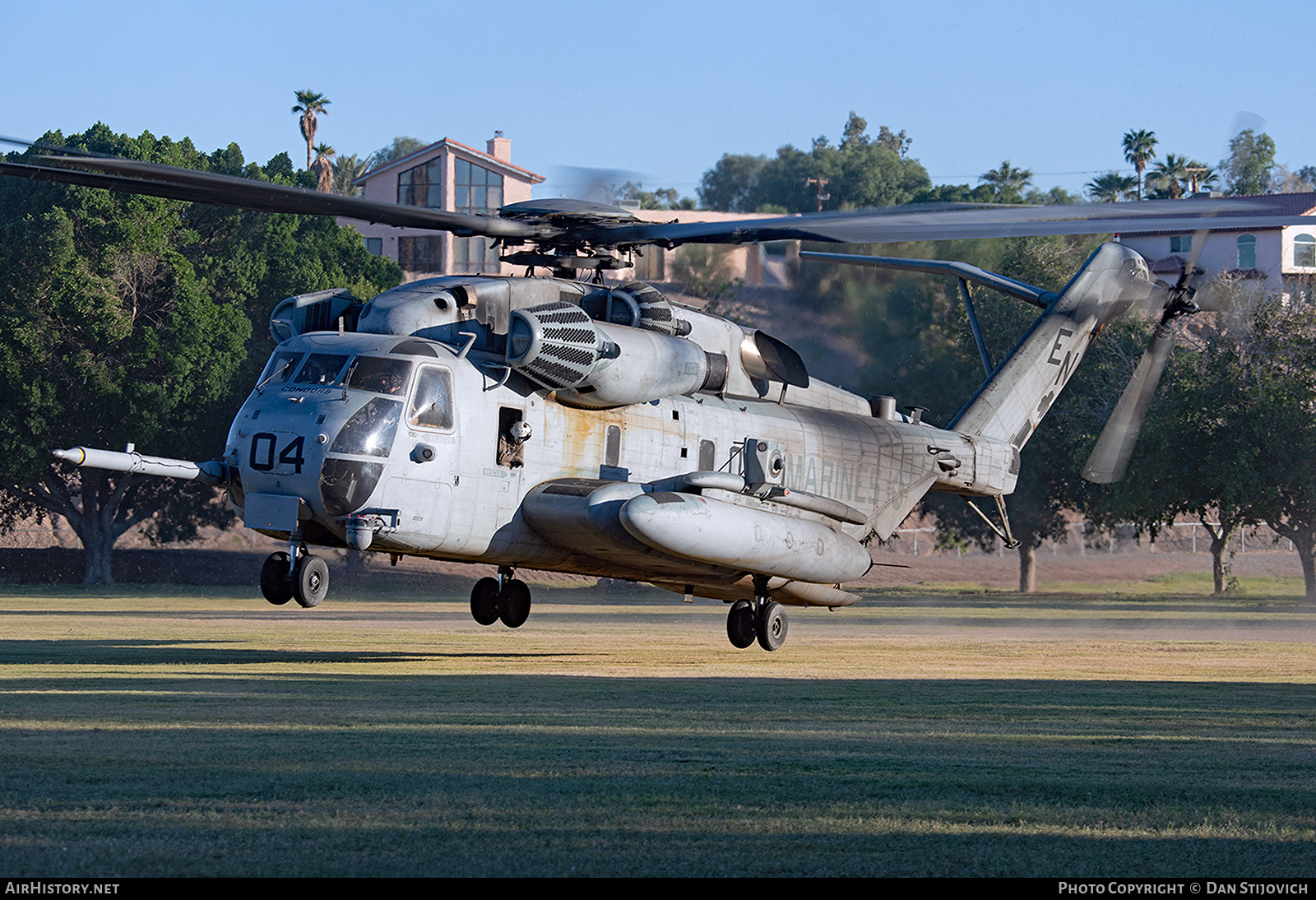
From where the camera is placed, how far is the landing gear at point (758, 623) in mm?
22719

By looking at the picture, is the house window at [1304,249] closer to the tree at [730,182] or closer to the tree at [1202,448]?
the tree at [1202,448]

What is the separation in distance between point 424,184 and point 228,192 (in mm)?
68440

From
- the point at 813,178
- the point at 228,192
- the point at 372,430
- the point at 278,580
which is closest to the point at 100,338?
the point at 278,580

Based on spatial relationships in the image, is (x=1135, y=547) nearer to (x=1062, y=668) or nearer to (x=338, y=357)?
(x=1062, y=668)

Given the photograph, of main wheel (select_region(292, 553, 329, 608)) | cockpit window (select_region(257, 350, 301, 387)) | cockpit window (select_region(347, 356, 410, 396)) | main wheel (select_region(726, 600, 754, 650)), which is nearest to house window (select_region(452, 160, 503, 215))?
main wheel (select_region(726, 600, 754, 650))

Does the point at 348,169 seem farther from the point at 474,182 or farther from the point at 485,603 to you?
the point at 485,603

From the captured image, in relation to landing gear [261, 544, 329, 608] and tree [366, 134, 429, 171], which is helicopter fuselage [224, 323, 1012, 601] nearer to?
landing gear [261, 544, 329, 608]

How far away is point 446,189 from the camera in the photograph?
81.9 meters

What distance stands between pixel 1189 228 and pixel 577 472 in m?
8.46

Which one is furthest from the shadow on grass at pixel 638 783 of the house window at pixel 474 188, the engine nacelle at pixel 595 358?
the house window at pixel 474 188

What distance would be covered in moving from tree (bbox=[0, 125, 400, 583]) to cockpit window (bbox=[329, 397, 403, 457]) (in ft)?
121

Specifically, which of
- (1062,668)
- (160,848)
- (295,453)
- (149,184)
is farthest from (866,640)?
(160,848)

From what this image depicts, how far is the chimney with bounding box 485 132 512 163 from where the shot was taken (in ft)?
279

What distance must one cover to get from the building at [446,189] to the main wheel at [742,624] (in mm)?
58447
